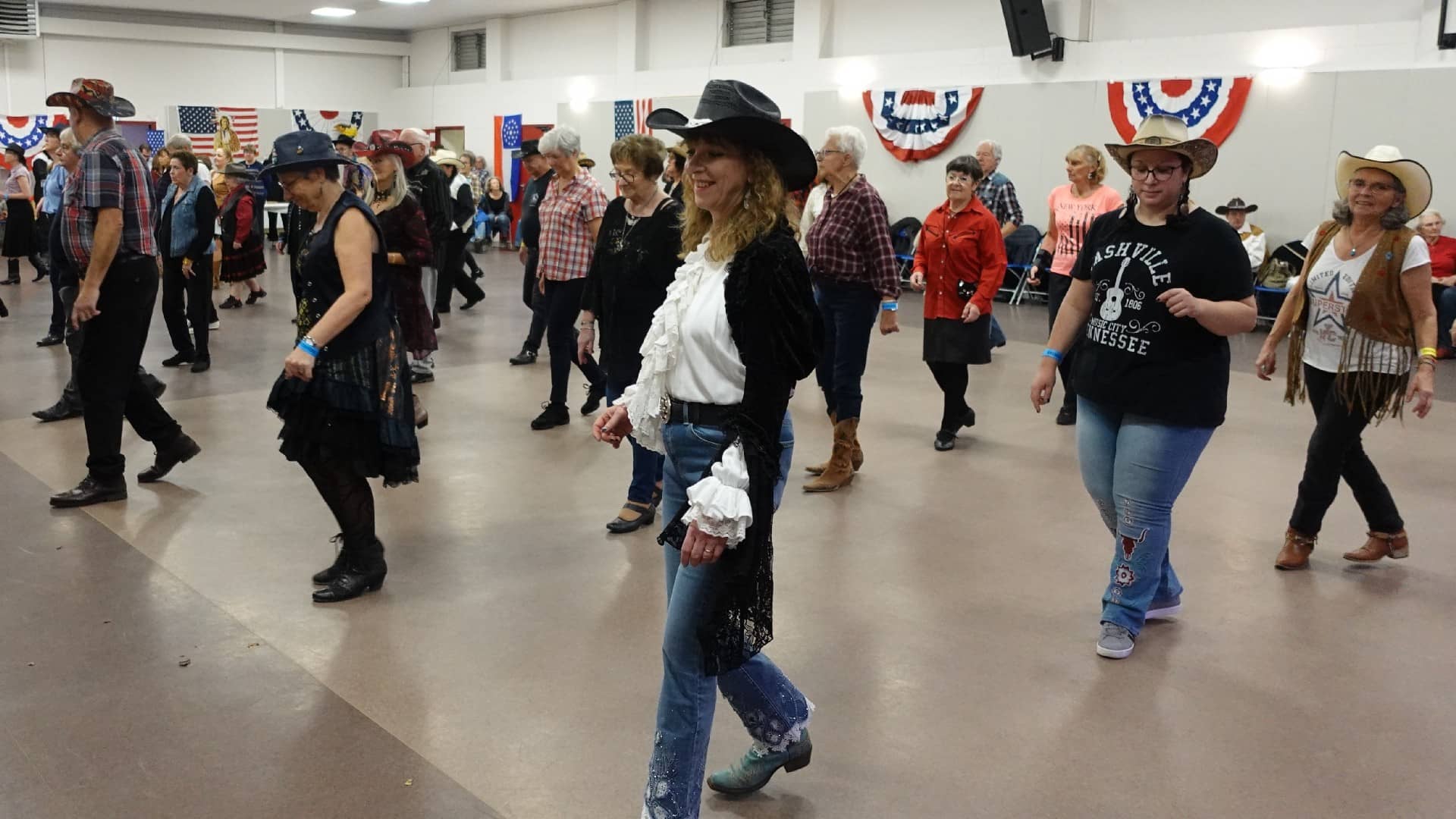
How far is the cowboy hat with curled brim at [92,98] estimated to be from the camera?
173 inches

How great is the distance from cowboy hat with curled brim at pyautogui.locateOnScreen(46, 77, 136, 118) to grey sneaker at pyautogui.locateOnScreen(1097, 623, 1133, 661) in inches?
149

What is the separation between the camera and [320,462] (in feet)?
12.0

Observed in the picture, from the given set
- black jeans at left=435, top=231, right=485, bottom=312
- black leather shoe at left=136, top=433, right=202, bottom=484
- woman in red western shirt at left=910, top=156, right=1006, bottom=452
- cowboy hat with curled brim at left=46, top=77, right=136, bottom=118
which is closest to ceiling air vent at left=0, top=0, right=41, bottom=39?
black jeans at left=435, top=231, right=485, bottom=312

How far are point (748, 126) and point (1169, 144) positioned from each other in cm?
149

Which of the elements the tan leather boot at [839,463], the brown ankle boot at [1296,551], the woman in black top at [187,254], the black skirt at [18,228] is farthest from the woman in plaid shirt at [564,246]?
the black skirt at [18,228]

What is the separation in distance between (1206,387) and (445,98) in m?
20.3

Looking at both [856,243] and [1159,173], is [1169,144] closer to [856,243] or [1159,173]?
[1159,173]

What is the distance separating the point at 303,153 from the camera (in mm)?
3490

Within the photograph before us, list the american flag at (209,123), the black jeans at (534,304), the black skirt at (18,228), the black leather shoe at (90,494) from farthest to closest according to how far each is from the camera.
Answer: the american flag at (209,123) → the black skirt at (18,228) → the black jeans at (534,304) → the black leather shoe at (90,494)

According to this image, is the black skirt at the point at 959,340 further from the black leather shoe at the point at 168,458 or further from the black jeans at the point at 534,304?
the black leather shoe at the point at 168,458

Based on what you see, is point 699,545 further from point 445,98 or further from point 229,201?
point 445,98

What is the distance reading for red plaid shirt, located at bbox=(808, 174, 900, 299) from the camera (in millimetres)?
5090

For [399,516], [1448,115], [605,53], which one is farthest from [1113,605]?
[605,53]

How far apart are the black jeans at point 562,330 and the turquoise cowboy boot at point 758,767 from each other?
3621 mm
